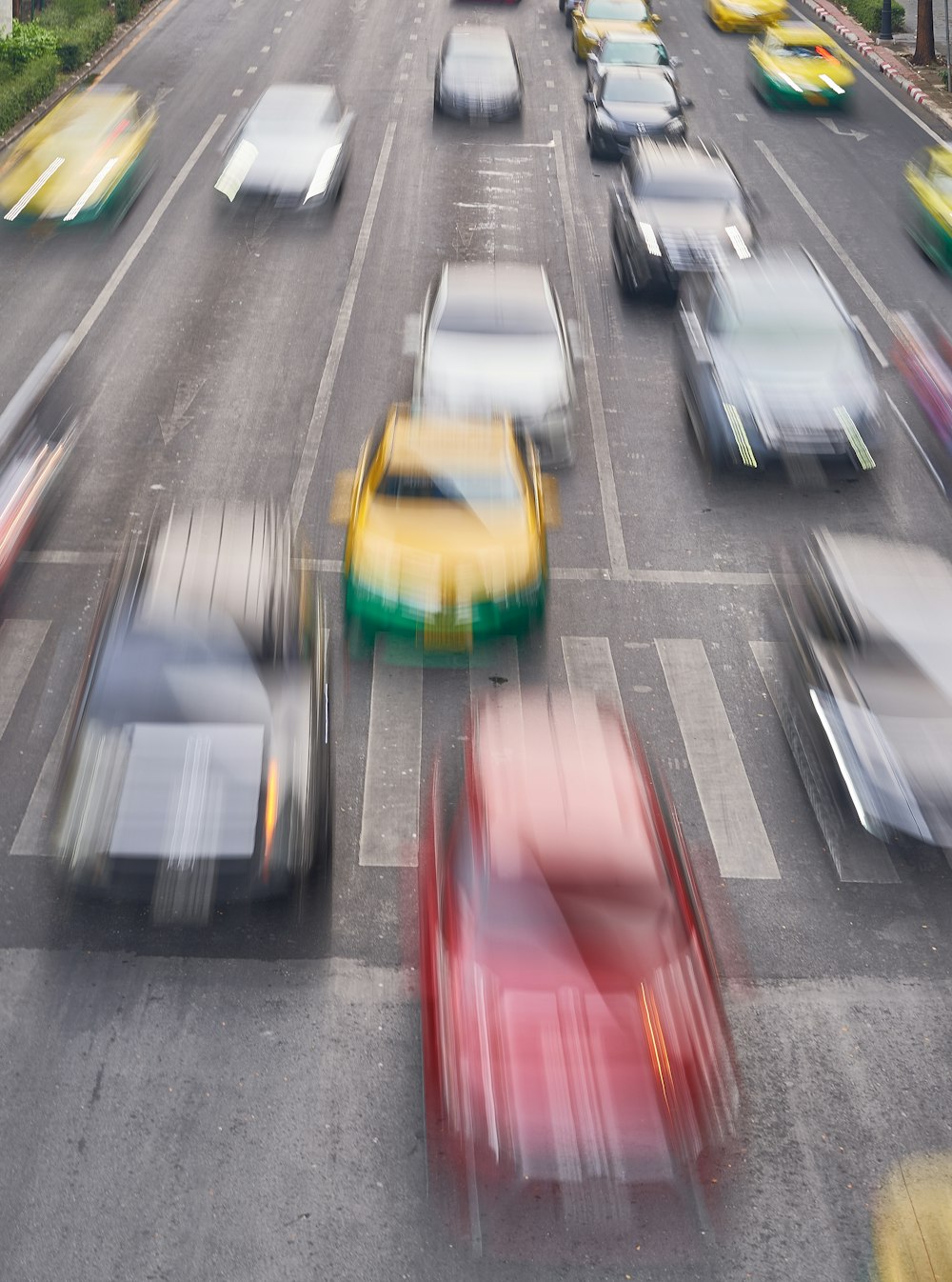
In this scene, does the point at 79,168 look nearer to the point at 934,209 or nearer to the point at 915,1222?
the point at 934,209

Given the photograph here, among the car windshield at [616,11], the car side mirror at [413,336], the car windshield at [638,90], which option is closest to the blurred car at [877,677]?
the car side mirror at [413,336]

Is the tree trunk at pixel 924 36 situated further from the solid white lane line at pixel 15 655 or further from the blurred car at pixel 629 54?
the solid white lane line at pixel 15 655

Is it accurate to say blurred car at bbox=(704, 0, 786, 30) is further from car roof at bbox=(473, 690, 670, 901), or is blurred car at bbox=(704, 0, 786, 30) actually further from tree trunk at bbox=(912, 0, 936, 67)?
car roof at bbox=(473, 690, 670, 901)

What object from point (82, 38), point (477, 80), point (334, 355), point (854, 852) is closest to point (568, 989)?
point (854, 852)

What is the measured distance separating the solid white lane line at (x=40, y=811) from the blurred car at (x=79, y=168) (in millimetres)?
12550

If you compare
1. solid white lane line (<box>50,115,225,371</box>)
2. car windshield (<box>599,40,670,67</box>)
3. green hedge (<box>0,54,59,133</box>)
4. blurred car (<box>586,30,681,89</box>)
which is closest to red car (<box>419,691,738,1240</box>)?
solid white lane line (<box>50,115,225,371</box>)

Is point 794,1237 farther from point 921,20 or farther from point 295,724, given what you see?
point 921,20

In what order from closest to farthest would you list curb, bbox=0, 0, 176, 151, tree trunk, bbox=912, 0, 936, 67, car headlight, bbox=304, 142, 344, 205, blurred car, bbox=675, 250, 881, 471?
blurred car, bbox=675, 250, 881, 471, car headlight, bbox=304, 142, 344, 205, curb, bbox=0, 0, 176, 151, tree trunk, bbox=912, 0, 936, 67

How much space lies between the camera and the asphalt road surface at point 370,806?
23.1 ft

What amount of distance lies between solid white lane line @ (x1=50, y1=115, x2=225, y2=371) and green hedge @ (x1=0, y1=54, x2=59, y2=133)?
3.69m

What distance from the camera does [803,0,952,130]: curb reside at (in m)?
27.2

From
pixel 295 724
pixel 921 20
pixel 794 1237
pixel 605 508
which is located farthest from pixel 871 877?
pixel 921 20

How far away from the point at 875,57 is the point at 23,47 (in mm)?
18901

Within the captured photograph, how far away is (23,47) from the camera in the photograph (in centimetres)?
2644
